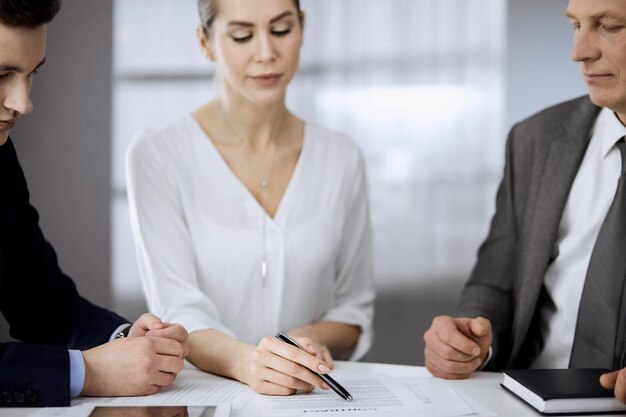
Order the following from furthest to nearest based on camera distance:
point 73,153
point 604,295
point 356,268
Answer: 1. point 73,153
2. point 356,268
3. point 604,295

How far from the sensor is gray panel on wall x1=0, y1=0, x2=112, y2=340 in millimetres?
5809

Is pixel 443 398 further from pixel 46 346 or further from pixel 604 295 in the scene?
pixel 46 346

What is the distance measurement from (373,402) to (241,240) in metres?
0.97

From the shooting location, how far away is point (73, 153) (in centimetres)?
581

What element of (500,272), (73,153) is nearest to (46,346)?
(500,272)

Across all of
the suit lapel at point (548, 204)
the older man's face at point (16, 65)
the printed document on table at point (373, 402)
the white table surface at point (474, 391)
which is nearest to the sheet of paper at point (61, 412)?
the white table surface at point (474, 391)

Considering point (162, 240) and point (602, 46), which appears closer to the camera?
point (602, 46)

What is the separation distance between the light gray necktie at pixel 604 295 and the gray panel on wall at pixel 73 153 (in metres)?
4.34

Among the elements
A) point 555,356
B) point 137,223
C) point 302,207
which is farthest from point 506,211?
point 137,223

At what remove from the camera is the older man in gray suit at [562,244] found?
207 cm

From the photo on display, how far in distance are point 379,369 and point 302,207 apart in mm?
739

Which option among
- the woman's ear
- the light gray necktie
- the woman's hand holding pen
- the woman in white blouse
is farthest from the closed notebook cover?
the woman's ear

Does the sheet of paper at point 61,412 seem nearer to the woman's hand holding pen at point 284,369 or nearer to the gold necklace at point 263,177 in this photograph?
the woman's hand holding pen at point 284,369

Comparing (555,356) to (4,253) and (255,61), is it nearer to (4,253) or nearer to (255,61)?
(255,61)
